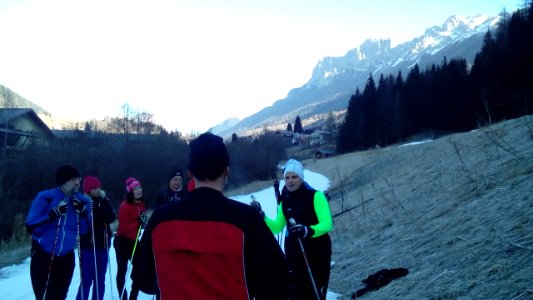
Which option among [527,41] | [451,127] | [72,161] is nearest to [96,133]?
[72,161]

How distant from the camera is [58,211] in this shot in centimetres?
523

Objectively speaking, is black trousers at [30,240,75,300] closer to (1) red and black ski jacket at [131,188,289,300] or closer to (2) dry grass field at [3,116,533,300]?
(1) red and black ski jacket at [131,188,289,300]

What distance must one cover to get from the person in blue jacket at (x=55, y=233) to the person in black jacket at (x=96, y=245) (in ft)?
1.28

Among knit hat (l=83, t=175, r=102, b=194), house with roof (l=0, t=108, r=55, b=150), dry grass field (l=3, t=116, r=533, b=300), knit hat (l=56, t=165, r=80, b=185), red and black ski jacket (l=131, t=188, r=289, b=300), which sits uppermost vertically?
house with roof (l=0, t=108, r=55, b=150)

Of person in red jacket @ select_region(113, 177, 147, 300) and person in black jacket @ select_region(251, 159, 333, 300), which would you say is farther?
person in red jacket @ select_region(113, 177, 147, 300)

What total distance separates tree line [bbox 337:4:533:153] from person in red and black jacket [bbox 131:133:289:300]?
104 feet

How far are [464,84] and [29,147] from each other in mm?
52419

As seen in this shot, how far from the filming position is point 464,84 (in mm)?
53719

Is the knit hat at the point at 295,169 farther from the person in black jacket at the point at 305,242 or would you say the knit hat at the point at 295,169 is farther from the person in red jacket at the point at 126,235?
the person in red jacket at the point at 126,235

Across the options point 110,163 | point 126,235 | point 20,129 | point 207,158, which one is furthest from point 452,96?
point 207,158

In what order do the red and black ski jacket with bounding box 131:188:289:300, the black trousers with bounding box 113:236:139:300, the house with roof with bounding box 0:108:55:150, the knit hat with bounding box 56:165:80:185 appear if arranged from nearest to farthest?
the red and black ski jacket with bounding box 131:188:289:300 < the knit hat with bounding box 56:165:80:185 < the black trousers with bounding box 113:236:139:300 < the house with roof with bounding box 0:108:55:150

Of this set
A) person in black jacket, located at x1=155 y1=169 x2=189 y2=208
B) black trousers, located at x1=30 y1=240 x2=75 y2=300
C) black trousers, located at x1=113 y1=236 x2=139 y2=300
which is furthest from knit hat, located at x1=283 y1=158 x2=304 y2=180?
black trousers, located at x1=113 y1=236 x2=139 y2=300

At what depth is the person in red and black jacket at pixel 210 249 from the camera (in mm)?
2158

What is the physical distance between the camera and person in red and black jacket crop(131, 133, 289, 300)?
2.16 metres
